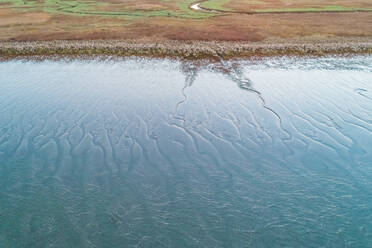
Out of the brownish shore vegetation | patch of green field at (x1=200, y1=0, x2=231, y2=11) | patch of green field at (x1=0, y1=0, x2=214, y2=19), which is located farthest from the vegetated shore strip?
patch of green field at (x1=200, y1=0, x2=231, y2=11)

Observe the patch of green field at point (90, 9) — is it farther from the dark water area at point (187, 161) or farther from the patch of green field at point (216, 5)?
the dark water area at point (187, 161)

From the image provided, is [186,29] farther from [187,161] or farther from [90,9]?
[187,161]

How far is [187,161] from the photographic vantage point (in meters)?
12.9

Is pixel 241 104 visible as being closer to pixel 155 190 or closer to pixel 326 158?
pixel 326 158

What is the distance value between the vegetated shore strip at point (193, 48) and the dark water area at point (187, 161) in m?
7.19

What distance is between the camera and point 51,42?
33062mm

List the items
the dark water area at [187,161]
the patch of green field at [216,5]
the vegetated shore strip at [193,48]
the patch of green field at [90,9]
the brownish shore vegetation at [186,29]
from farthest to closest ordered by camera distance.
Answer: the patch of green field at [216,5] → the patch of green field at [90,9] → the brownish shore vegetation at [186,29] → the vegetated shore strip at [193,48] → the dark water area at [187,161]

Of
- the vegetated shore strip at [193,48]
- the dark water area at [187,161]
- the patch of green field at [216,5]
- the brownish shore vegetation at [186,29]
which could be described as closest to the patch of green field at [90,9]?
the brownish shore vegetation at [186,29]

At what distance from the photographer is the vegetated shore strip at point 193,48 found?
95.5 ft

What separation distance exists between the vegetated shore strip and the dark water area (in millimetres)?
7188

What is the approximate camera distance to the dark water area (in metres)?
9.52

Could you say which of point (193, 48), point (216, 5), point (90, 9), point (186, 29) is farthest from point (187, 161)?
point (216, 5)

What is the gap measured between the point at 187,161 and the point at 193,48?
777 inches

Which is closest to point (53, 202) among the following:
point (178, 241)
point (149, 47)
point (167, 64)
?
point (178, 241)
